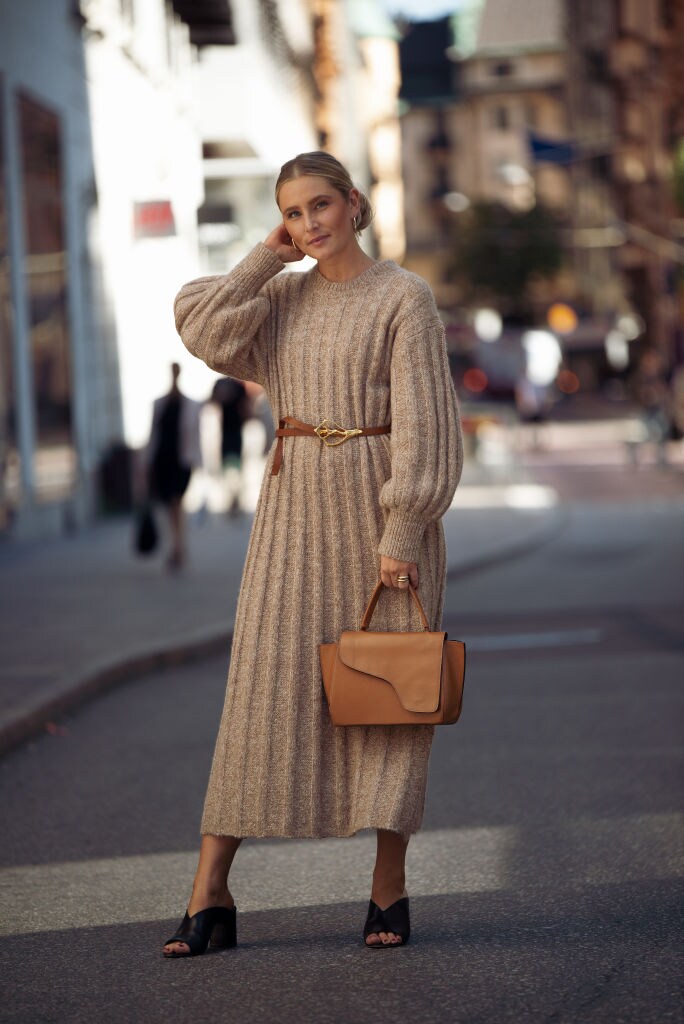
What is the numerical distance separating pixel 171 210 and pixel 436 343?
1458 centimetres

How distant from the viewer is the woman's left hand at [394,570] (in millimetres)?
4309

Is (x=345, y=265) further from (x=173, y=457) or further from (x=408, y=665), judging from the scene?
(x=173, y=457)

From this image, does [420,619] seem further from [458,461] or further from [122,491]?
[122,491]

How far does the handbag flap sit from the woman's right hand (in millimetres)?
954

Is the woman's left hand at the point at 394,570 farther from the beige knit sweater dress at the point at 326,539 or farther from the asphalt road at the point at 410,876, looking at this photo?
the asphalt road at the point at 410,876

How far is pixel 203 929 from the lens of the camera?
4.40 metres

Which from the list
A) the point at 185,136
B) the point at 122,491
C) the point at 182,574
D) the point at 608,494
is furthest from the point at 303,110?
the point at 182,574

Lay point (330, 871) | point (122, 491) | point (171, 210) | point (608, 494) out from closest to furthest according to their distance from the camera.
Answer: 1. point (330, 871)
2. point (171, 210)
3. point (122, 491)
4. point (608, 494)

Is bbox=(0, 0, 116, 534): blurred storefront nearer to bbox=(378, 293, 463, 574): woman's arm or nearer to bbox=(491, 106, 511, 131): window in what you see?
bbox=(378, 293, 463, 574): woman's arm

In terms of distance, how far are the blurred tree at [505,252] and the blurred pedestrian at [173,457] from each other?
66.7m

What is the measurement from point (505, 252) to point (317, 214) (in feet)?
258

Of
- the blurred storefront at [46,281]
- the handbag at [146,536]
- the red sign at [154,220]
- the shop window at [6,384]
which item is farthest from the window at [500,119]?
the handbag at [146,536]

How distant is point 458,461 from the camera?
4.35 m

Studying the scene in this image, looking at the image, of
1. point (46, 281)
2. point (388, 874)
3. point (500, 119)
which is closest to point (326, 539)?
point (388, 874)
